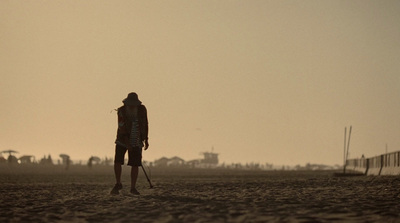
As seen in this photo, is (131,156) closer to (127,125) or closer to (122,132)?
(122,132)

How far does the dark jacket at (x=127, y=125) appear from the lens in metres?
10.3

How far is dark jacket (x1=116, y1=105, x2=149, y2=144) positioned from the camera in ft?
33.7

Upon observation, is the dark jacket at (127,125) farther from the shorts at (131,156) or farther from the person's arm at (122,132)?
the shorts at (131,156)

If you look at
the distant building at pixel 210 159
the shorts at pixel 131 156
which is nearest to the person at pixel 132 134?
the shorts at pixel 131 156

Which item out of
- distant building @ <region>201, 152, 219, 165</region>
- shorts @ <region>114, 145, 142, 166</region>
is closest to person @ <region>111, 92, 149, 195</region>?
shorts @ <region>114, 145, 142, 166</region>

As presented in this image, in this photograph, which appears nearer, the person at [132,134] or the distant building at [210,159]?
the person at [132,134]

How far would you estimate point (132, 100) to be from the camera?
10398 millimetres

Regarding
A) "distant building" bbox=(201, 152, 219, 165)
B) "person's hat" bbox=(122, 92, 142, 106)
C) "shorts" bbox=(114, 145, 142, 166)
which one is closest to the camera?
"shorts" bbox=(114, 145, 142, 166)

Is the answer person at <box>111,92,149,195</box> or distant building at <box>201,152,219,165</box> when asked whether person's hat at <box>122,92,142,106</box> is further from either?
distant building at <box>201,152,219,165</box>

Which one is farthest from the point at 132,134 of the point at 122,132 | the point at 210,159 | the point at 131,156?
the point at 210,159

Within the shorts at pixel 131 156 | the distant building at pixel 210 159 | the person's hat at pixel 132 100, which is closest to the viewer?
the shorts at pixel 131 156

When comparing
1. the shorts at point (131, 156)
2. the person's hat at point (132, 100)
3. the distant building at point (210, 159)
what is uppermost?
the person's hat at point (132, 100)

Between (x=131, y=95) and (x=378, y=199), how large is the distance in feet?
15.7

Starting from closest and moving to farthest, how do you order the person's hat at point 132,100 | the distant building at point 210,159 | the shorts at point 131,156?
the shorts at point 131,156
the person's hat at point 132,100
the distant building at point 210,159
